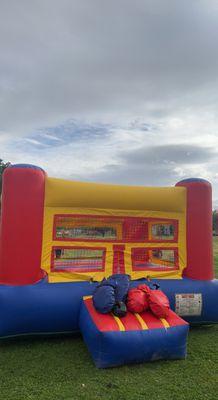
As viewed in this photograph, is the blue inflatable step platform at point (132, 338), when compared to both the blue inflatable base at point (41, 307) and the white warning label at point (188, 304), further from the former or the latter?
the white warning label at point (188, 304)

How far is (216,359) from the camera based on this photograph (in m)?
3.90

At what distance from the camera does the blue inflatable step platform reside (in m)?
3.54

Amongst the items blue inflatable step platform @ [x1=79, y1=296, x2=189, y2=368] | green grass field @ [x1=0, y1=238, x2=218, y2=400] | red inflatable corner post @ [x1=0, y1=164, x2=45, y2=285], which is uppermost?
red inflatable corner post @ [x1=0, y1=164, x2=45, y2=285]

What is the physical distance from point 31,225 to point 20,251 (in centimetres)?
35

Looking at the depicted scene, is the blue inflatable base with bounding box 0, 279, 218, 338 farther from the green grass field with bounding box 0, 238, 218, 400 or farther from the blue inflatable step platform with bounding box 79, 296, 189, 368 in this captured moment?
the blue inflatable step platform with bounding box 79, 296, 189, 368

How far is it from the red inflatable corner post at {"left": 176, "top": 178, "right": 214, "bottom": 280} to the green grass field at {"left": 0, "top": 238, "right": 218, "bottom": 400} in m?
1.16

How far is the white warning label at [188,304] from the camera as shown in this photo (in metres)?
4.72

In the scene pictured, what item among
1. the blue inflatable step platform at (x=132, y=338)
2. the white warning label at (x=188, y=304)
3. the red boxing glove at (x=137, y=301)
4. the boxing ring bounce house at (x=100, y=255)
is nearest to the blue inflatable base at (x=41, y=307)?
the boxing ring bounce house at (x=100, y=255)

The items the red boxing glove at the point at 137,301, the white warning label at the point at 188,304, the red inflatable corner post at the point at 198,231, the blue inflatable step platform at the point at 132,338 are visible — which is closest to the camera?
the blue inflatable step platform at the point at 132,338

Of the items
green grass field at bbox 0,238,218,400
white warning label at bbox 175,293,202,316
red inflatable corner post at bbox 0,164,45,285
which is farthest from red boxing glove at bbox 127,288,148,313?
red inflatable corner post at bbox 0,164,45,285

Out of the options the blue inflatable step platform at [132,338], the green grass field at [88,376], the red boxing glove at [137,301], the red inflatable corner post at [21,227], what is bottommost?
the green grass field at [88,376]

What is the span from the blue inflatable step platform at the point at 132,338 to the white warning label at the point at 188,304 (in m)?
0.78

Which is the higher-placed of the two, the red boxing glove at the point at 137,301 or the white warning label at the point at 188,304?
the red boxing glove at the point at 137,301

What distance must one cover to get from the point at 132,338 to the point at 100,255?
1.48 m
